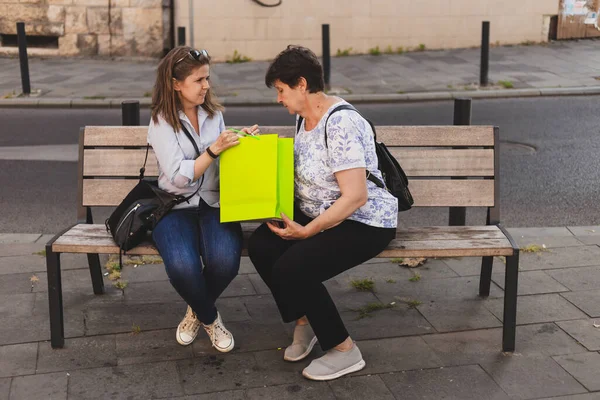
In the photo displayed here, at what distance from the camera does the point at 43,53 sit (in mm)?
16016

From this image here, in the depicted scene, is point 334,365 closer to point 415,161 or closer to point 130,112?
point 415,161

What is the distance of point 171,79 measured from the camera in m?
4.30

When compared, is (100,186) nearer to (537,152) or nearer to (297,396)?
(297,396)

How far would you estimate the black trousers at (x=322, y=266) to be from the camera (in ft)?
13.0

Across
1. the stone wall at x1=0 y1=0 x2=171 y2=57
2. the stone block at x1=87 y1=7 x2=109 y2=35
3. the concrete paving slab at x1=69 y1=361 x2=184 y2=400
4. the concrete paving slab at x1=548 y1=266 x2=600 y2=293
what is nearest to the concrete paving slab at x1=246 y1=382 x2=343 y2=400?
the concrete paving slab at x1=69 y1=361 x2=184 y2=400

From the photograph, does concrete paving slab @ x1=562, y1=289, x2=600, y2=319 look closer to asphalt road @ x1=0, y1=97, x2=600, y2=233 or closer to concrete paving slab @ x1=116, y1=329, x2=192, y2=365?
asphalt road @ x1=0, y1=97, x2=600, y2=233

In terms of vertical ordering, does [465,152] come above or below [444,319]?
above

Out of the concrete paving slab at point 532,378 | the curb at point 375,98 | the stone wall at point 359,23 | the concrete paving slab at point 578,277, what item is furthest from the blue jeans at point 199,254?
the stone wall at point 359,23

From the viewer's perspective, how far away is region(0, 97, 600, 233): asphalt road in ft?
22.4

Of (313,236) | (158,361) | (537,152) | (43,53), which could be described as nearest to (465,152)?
(313,236)

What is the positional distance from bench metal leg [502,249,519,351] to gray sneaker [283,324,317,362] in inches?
35.8

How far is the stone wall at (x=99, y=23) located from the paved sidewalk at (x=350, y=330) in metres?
10.7

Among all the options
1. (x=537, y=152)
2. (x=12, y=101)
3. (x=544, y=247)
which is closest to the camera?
(x=544, y=247)

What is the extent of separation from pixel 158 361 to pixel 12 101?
8.97 meters
